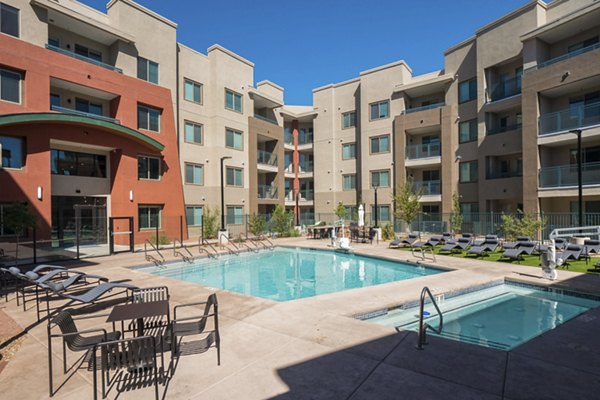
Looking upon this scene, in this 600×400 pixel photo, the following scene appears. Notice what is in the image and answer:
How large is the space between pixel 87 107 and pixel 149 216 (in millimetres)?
8376

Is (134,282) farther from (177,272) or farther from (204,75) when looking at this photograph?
(204,75)

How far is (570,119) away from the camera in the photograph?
21.5m

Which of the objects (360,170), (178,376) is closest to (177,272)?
(178,376)

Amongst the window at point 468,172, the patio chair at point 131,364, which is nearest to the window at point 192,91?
the window at point 468,172

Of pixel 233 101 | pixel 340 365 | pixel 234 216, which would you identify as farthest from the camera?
pixel 233 101

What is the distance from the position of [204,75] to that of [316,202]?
18.4 m

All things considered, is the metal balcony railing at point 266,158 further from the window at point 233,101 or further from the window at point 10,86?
the window at point 10,86

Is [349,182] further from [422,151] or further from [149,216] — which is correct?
[149,216]

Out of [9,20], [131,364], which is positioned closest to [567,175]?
[131,364]

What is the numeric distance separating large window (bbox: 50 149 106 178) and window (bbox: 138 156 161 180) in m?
2.33

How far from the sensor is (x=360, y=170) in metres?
36.5

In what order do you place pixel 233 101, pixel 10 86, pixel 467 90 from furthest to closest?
pixel 233 101 < pixel 467 90 < pixel 10 86

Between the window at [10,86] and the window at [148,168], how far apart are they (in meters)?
7.49

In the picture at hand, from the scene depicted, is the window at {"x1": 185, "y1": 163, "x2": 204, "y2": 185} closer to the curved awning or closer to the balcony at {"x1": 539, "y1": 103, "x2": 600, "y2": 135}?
the curved awning
